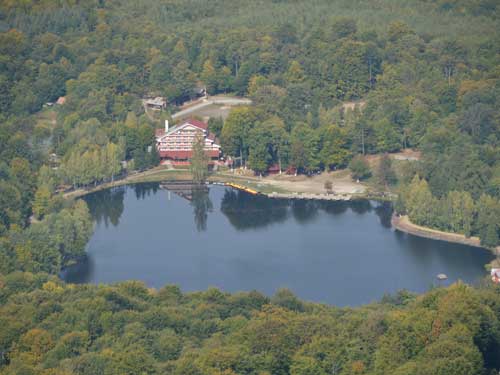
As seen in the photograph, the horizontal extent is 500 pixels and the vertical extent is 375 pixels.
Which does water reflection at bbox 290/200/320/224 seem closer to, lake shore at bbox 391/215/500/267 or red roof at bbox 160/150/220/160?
lake shore at bbox 391/215/500/267

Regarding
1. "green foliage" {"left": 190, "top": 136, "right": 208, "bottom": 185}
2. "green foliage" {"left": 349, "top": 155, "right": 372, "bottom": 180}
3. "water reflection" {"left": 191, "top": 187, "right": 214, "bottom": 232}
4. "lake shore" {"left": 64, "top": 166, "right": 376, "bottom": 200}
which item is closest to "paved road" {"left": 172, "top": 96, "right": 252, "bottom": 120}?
"lake shore" {"left": 64, "top": 166, "right": 376, "bottom": 200}

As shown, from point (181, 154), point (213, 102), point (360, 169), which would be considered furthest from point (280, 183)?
point (213, 102)

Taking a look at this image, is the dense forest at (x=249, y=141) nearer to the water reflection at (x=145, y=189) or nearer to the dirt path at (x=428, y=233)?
the dirt path at (x=428, y=233)

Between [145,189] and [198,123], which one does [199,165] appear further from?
[198,123]

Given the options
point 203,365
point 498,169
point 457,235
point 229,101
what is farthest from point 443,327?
point 229,101

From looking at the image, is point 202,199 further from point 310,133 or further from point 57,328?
point 57,328

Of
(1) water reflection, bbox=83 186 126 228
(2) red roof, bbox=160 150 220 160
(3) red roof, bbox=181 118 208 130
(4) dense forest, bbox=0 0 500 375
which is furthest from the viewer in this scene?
(3) red roof, bbox=181 118 208 130
